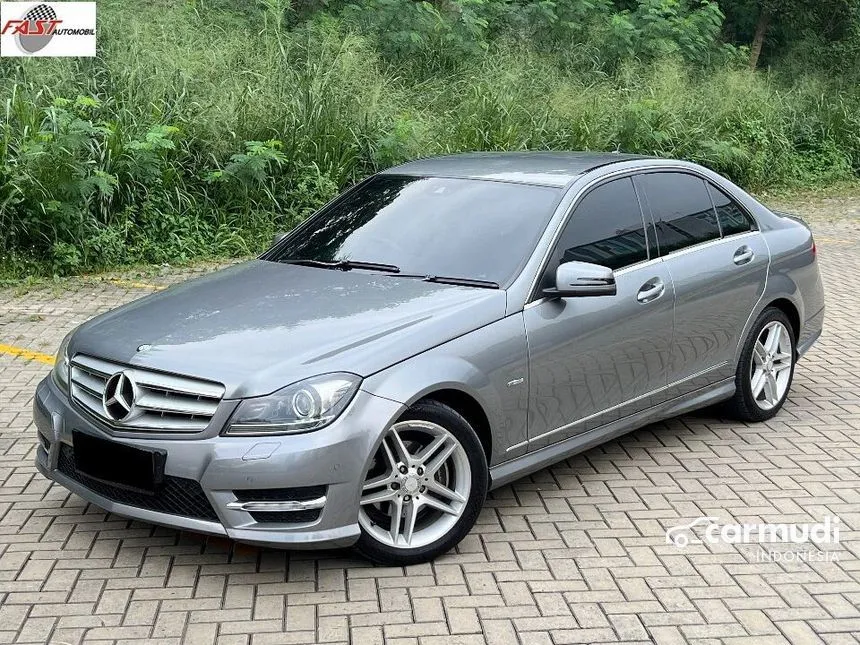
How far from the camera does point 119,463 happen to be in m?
4.41

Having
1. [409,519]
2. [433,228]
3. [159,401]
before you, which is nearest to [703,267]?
[433,228]

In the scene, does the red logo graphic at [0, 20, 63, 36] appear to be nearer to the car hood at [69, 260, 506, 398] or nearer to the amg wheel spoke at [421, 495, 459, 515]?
the car hood at [69, 260, 506, 398]

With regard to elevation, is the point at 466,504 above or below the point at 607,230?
below

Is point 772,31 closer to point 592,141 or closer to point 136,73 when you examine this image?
point 592,141

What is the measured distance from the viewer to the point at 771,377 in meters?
6.66

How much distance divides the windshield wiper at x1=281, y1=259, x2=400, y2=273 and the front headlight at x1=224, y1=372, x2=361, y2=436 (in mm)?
1207

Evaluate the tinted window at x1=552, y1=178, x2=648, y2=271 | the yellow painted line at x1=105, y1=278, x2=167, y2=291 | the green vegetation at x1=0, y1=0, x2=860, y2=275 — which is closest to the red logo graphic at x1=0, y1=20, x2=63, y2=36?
the green vegetation at x1=0, y1=0, x2=860, y2=275

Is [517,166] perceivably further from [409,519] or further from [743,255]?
[409,519]

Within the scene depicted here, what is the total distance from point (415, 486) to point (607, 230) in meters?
1.83

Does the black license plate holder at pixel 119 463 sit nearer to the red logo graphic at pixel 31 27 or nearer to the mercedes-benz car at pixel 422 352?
the mercedes-benz car at pixel 422 352

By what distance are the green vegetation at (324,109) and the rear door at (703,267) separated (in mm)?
6435

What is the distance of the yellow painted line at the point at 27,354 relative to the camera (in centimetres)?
795

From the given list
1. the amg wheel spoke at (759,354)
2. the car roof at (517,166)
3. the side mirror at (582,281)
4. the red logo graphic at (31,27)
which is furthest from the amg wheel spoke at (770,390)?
the red logo graphic at (31,27)

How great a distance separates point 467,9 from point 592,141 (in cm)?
474
